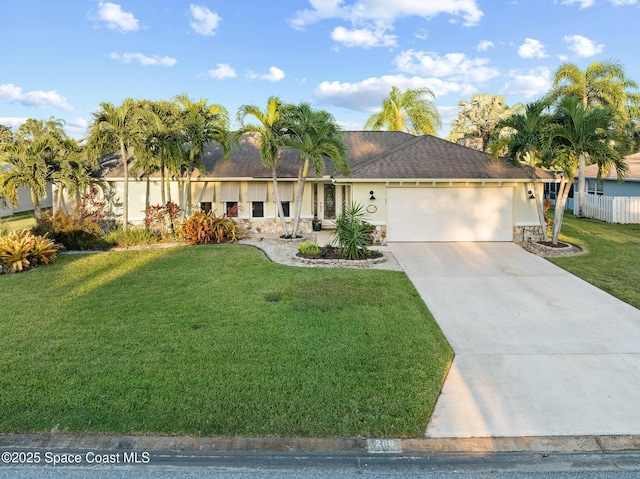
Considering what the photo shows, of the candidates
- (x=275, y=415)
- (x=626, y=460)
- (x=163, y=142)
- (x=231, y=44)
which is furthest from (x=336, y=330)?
(x=231, y=44)

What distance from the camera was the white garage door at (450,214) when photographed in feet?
47.9

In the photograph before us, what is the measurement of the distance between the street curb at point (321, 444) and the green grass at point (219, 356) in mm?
98

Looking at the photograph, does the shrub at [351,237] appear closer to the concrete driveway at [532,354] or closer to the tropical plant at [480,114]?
the concrete driveway at [532,354]

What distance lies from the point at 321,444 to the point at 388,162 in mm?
12452

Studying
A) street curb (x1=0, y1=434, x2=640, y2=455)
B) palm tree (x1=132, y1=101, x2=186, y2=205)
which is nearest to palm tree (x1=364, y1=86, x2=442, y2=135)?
palm tree (x1=132, y1=101, x2=186, y2=205)

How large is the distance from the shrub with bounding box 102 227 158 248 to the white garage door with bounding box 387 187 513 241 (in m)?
8.60

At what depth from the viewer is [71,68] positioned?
18219 mm

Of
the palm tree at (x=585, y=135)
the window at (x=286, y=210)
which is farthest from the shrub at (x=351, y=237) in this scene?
the palm tree at (x=585, y=135)

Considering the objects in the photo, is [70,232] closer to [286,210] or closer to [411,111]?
[286,210]

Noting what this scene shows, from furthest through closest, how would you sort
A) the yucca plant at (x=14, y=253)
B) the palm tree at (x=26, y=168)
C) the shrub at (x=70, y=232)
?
the palm tree at (x=26, y=168)
the shrub at (x=70, y=232)
the yucca plant at (x=14, y=253)

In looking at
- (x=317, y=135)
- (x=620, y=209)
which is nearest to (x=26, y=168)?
(x=317, y=135)

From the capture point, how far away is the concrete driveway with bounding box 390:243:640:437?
4.19 metres

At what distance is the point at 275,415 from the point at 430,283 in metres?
6.21

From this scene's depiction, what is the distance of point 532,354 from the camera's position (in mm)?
5730
